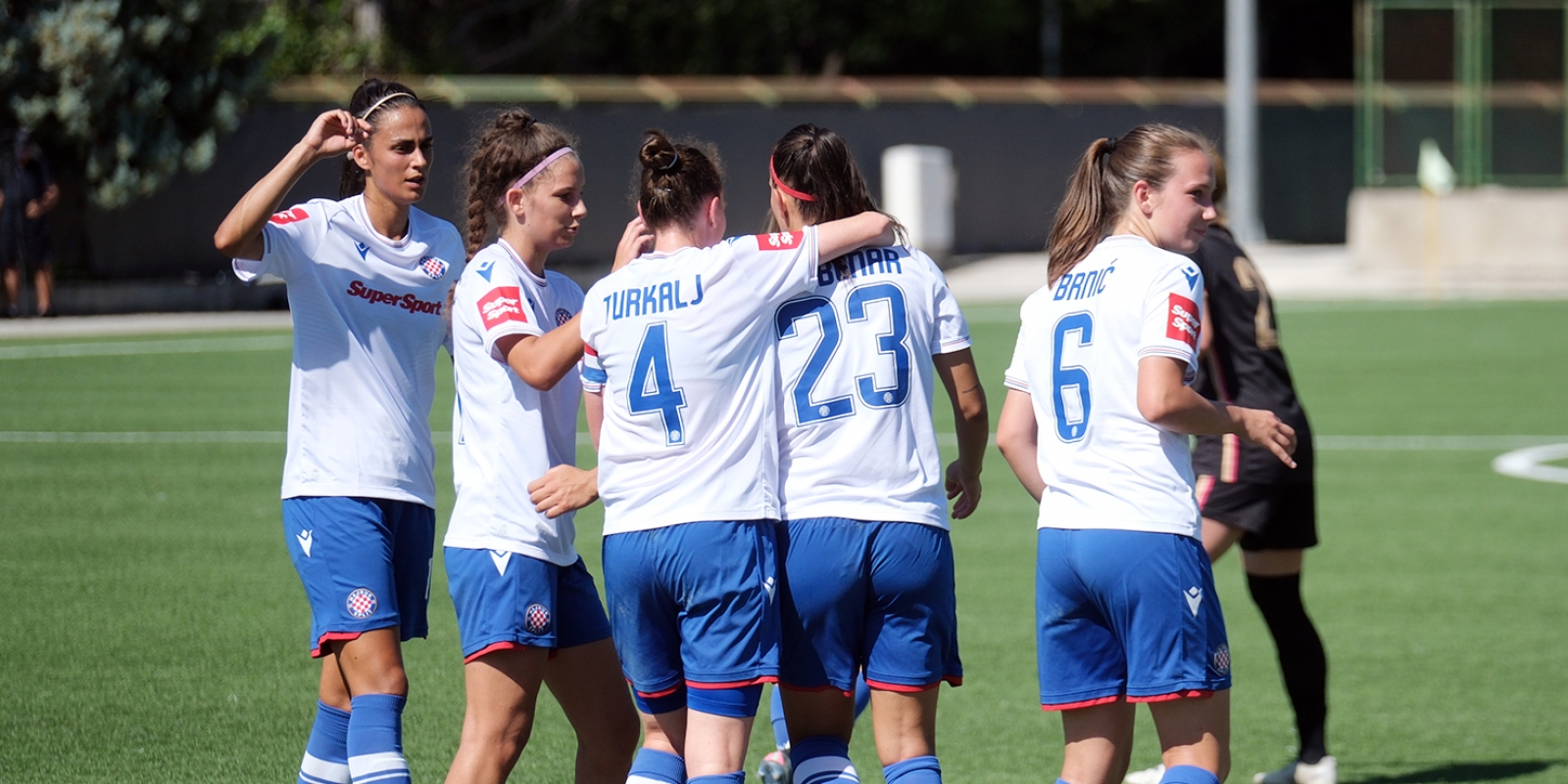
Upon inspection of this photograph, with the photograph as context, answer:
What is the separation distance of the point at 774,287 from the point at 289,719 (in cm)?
321

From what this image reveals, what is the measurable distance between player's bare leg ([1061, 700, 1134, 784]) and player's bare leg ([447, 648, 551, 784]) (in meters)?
1.33

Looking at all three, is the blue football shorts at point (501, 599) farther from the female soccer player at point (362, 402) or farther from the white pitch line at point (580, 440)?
the white pitch line at point (580, 440)

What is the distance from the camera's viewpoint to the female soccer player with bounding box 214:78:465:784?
4371 mm

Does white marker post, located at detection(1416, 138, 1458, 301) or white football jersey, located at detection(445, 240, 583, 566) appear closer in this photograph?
white football jersey, located at detection(445, 240, 583, 566)

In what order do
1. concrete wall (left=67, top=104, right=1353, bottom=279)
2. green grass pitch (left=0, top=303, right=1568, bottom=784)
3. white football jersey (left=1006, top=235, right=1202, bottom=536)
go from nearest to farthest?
white football jersey (left=1006, top=235, right=1202, bottom=536) < green grass pitch (left=0, top=303, right=1568, bottom=784) < concrete wall (left=67, top=104, right=1353, bottom=279)

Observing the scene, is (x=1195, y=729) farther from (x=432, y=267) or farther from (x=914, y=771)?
(x=432, y=267)

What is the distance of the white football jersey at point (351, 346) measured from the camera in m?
4.47

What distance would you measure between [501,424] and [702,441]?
606mm

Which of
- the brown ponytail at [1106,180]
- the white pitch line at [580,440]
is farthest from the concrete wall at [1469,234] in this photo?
the brown ponytail at [1106,180]

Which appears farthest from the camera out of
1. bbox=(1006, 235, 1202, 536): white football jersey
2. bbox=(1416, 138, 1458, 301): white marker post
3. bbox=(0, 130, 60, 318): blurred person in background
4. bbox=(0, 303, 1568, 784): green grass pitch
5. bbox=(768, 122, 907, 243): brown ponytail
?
bbox=(1416, 138, 1458, 301): white marker post

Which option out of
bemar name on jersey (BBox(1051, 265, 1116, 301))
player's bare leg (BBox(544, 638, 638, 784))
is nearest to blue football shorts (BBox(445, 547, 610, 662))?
player's bare leg (BBox(544, 638, 638, 784))

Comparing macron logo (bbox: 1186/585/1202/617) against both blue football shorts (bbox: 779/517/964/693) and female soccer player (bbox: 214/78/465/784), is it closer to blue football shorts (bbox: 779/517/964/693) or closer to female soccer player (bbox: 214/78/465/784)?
blue football shorts (bbox: 779/517/964/693)

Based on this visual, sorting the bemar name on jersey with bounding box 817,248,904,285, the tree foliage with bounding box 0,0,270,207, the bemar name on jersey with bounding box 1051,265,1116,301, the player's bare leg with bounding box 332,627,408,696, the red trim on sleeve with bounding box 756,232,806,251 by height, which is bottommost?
the player's bare leg with bounding box 332,627,408,696

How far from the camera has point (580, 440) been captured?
1329cm
